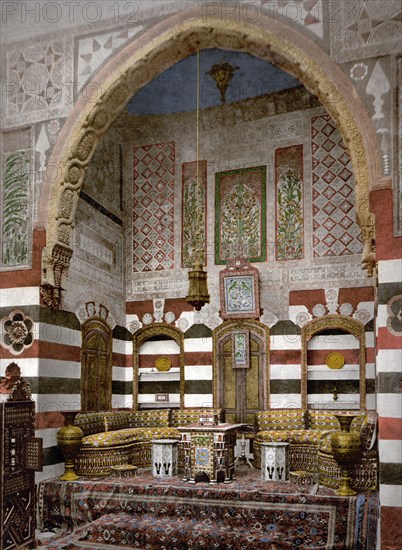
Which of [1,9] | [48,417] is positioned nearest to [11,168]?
[1,9]

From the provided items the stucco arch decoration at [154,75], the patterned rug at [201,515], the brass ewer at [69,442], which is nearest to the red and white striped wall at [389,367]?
the stucco arch decoration at [154,75]

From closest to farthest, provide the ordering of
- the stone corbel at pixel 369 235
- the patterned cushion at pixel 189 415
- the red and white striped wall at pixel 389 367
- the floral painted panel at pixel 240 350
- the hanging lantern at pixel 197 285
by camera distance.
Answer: the red and white striped wall at pixel 389 367 < the stone corbel at pixel 369 235 < the hanging lantern at pixel 197 285 < the patterned cushion at pixel 189 415 < the floral painted panel at pixel 240 350

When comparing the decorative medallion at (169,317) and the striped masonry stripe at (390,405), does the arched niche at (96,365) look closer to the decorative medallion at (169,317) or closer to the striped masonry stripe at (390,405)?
the decorative medallion at (169,317)

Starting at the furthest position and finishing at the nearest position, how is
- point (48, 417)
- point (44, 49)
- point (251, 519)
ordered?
point (44, 49) → point (48, 417) → point (251, 519)

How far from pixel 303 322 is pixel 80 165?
156 inches

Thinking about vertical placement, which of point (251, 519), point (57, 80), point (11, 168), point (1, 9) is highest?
point (1, 9)

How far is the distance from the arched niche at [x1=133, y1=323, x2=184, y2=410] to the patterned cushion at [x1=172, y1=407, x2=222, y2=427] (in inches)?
15.0

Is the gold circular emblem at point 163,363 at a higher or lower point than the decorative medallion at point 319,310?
lower

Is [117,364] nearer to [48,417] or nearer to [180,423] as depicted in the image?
[180,423]

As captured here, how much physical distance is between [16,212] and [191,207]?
3.22m

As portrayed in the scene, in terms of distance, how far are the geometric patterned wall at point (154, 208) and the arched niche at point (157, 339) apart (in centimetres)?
100

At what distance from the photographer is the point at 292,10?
7.27 m

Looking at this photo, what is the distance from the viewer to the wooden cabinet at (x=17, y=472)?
6.44 m

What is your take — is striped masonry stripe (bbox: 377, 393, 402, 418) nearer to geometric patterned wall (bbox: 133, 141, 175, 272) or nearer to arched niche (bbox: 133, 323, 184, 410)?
arched niche (bbox: 133, 323, 184, 410)
